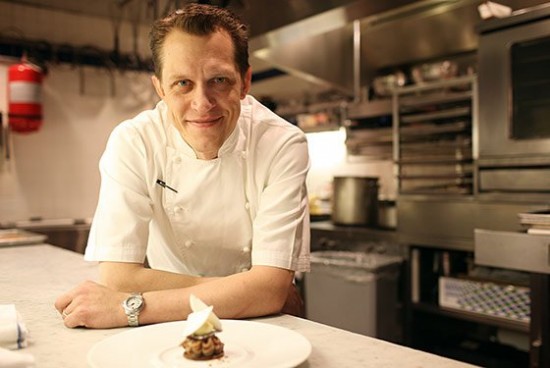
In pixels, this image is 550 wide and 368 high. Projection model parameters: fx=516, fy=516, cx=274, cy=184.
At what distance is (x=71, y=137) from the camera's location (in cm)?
473

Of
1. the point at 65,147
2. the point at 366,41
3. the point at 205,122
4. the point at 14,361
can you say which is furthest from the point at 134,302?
the point at 65,147

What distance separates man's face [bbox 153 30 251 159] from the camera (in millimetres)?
1306

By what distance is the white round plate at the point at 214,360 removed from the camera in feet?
2.75

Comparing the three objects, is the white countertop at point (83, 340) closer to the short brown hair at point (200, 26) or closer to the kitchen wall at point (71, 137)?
the short brown hair at point (200, 26)

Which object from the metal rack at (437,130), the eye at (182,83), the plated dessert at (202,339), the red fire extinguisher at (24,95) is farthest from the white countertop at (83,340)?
the red fire extinguisher at (24,95)

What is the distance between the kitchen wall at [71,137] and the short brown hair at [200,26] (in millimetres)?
3115

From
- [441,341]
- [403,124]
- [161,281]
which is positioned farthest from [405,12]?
[161,281]

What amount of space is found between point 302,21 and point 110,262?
6.13ft

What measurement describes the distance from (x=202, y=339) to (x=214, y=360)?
4 centimetres

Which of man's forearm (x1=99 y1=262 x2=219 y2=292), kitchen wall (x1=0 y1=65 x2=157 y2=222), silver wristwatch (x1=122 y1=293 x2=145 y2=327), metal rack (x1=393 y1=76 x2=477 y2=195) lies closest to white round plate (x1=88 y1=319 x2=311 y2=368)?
silver wristwatch (x1=122 y1=293 x2=145 y2=327)

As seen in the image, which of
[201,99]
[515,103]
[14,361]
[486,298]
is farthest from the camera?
[486,298]

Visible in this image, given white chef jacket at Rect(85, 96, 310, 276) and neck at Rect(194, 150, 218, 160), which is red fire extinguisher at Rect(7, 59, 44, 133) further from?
neck at Rect(194, 150, 218, 160)

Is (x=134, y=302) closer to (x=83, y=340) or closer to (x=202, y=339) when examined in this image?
Result: (x=83, y=340)

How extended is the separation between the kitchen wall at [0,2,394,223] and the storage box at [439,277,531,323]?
1.38 metres
